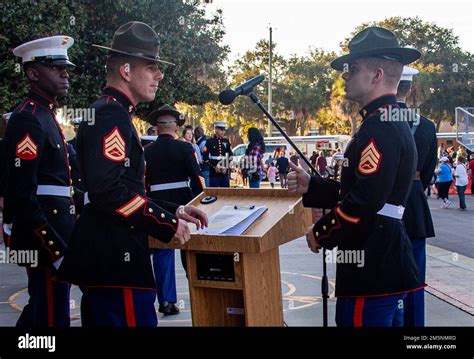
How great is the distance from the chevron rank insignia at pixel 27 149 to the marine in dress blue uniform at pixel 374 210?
70.0 inches

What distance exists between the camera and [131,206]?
3.33 metres

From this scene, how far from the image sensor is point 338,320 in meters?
3.58

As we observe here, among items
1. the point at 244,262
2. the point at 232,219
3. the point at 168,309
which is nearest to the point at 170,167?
the point at 168,309

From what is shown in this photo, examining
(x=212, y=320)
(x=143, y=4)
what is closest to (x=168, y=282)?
(x=212, y=320)

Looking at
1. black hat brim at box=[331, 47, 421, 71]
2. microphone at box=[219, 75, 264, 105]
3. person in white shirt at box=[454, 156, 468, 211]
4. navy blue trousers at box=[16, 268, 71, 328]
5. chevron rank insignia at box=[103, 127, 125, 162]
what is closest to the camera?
chevron rank insignia at box=[103, 127, 125, 162]

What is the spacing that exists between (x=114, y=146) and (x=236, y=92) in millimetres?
1132

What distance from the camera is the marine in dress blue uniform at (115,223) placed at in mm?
3291

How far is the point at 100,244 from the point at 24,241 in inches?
41.0

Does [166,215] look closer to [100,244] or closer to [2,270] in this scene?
[100,244]

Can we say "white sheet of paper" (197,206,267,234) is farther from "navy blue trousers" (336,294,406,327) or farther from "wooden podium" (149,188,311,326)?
"navy blue trousers" (336,294,406,327)

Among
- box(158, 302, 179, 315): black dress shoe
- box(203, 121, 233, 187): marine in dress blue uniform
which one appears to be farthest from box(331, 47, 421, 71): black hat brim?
box(203, 121, 233, 187): marine in dress blue uniform

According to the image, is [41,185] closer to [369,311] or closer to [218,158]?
[369,311]

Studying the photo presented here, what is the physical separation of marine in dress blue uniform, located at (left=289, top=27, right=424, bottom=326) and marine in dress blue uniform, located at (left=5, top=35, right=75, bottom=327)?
166 cm

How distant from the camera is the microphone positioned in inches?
163
